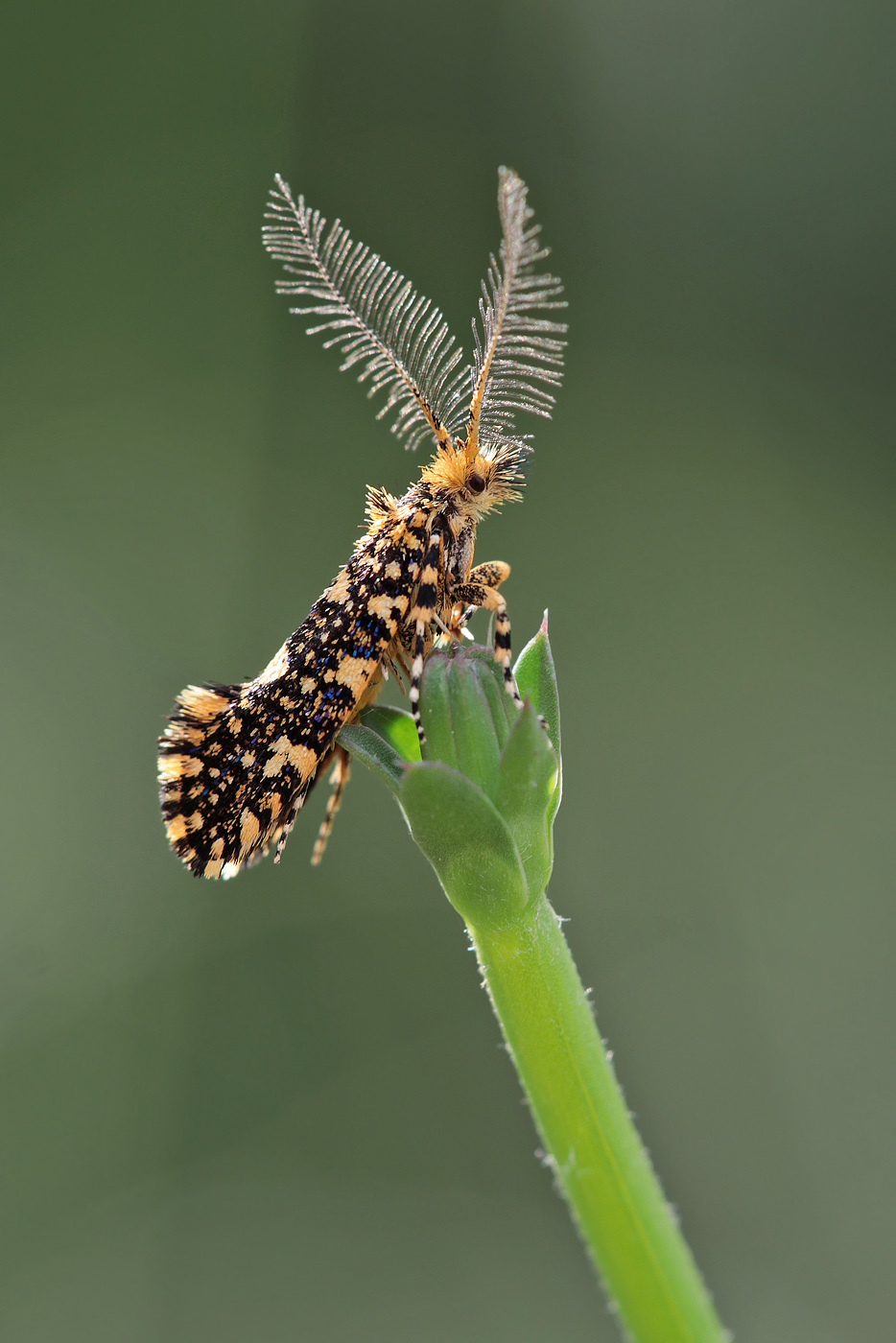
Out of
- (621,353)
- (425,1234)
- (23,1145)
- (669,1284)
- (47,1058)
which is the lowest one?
(669,1284)

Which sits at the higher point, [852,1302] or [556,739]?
[556,739]

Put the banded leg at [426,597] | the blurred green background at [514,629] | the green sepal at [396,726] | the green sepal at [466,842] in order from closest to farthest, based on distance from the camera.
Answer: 1. the green sepal at [466,842]
2. the green sepal at [396,726]
3. the banded leg at [426,597]
4. the blurred green background at [514,629]

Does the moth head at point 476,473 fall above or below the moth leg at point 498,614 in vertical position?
above

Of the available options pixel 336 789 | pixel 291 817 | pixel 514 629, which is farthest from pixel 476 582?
Answer: pixel 514 629

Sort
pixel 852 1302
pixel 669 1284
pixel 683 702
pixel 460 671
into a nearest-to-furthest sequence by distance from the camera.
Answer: pixel 669 1284 → pixel 460 671 → pixel 852 1302 → pixel 683 702

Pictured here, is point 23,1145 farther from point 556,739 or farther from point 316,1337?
point 556,739

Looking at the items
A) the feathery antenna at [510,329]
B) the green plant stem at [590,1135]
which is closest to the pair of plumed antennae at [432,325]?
the feathery antenna at [510,329]

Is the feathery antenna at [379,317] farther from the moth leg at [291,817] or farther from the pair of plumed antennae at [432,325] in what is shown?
the moth leg at [291,817]

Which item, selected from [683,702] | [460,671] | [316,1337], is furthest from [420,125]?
[316,1337]
